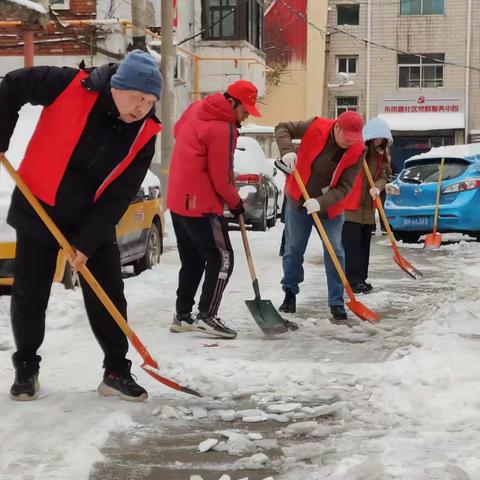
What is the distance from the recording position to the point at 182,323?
6.10 m

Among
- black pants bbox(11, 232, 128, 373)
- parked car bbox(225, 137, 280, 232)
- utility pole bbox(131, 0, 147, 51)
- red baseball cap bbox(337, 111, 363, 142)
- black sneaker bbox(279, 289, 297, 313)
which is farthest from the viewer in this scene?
parked car bbox(225, 137, 280, 232)

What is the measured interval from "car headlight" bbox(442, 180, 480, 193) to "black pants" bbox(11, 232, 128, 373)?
9.42 metres

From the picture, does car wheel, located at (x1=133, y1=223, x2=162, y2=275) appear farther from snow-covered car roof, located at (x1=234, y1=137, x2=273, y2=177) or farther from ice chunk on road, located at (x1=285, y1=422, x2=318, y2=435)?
ice chunk on road, located at (x1=285, y1=422, x2=318, y2=435)

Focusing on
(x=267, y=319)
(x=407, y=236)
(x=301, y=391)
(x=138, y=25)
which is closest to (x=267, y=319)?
(x=267, y=319)

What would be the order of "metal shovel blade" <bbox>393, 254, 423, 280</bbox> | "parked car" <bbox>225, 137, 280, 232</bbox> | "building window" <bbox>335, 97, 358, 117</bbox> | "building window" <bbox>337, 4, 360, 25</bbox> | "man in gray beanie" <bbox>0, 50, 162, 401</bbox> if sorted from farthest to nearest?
"building window" <bbox>337, 4, 360, 25</bbox> < "building window" <bbox>335, 97, 358, 117</bbox> < "parked car" <bbox>225, 137, 280, 232</bbox> < "metal shovel blade" <bbox>393, 254, 423, 280</bbox> < "man in gray beanie" <bbox>0, 50, 162, 401</bbox>

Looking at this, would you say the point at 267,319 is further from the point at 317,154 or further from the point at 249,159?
the point at 249,159

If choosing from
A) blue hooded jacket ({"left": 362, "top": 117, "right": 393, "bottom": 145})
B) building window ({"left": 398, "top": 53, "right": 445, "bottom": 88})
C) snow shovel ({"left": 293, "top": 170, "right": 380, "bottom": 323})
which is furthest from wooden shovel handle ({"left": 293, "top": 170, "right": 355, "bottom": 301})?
building window ({"left": 398, "top": 53, "right": 445, "bottom": 88})

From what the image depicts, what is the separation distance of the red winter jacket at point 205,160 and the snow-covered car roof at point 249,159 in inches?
318

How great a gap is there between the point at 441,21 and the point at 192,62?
18.9m

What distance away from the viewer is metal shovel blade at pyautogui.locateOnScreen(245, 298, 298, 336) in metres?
5.97

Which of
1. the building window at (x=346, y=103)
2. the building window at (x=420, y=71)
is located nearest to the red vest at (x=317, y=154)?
the building window at (x=346, y=103)

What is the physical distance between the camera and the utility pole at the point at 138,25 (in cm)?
1274

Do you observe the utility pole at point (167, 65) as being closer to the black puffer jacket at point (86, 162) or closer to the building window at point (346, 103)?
the black puffer jacket at point (86, 162)

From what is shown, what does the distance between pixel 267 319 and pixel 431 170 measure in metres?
8.14
